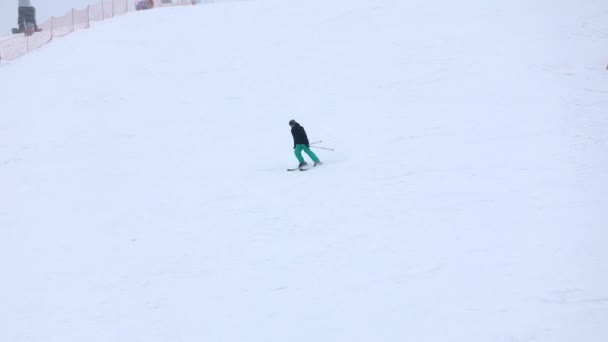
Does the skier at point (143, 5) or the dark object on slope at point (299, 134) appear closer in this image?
the dark object on slope at point (299, 134)

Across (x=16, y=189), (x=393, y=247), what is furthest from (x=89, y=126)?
(x=393, y=247)

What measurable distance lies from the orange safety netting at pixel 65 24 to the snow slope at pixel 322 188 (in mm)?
4209

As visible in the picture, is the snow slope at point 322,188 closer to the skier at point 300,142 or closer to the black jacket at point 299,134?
the skier at point 300,142

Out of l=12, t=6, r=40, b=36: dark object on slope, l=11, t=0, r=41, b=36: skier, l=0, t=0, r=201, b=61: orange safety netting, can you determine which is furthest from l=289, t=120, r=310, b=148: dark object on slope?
l=12, t=6, r=40, b=36: dark object on slope

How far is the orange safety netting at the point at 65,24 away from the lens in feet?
93.7

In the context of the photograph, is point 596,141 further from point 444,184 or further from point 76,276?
point 76,276

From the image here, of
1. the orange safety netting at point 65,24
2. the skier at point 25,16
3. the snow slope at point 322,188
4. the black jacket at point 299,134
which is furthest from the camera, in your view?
the skier at point 25,16

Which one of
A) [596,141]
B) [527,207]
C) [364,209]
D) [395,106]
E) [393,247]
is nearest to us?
[393,247]

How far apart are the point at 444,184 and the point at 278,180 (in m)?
3.88

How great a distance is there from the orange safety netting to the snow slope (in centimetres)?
421

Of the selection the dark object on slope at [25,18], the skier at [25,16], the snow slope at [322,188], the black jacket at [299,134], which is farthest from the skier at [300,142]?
the dark object on slope at [25,18]

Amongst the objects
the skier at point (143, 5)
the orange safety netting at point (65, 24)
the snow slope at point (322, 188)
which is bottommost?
the snow slope at point (322, 188)

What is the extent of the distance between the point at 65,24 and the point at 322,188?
29.1 meters

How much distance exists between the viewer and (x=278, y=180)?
39.7 ft
